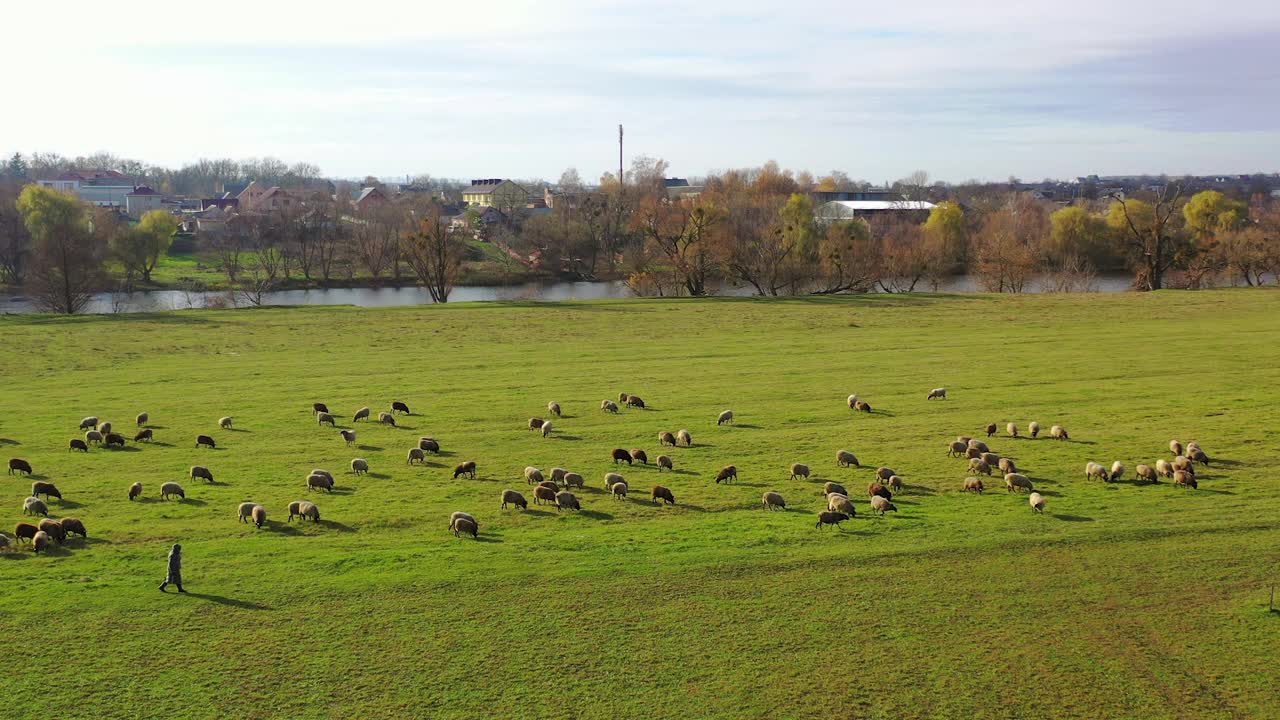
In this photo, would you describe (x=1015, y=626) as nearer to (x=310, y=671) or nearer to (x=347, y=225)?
(x=310, y=671)

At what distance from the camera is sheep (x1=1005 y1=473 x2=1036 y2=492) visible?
25.5 metres

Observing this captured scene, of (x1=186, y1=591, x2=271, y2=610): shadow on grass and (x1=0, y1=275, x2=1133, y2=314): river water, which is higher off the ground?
(x1=0, y1=275, x2=1133, y2=314): river water

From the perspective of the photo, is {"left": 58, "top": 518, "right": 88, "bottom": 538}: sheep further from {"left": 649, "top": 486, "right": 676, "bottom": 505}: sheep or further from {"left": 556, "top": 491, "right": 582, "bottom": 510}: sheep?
{"left": 649, "top": 486, "right": 676, "bottom": 505}: sheep

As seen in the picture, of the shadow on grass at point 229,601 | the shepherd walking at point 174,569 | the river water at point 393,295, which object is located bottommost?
the shadow on grass at point 229,601

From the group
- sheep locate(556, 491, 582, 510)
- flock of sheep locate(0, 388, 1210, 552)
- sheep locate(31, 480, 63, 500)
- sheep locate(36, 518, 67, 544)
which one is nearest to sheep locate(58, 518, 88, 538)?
flock of sheep locate(0, 388, 1210, 552)

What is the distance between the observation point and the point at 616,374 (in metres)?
43.8

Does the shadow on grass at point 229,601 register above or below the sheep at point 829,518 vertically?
below

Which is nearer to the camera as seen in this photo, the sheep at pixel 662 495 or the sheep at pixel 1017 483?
the sheep at pixel 662 495

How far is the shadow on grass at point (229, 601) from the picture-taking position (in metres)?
18.3

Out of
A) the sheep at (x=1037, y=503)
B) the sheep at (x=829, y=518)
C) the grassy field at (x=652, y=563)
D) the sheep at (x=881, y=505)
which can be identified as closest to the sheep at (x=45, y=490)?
the grassy field at (x=652, y=563)

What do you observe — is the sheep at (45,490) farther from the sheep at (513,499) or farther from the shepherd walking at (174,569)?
the sheep at (513,499)

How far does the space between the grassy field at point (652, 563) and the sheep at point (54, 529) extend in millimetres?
804

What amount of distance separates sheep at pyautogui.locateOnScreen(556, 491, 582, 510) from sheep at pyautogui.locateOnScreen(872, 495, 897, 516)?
6952 mm

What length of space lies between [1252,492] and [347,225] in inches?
4097
